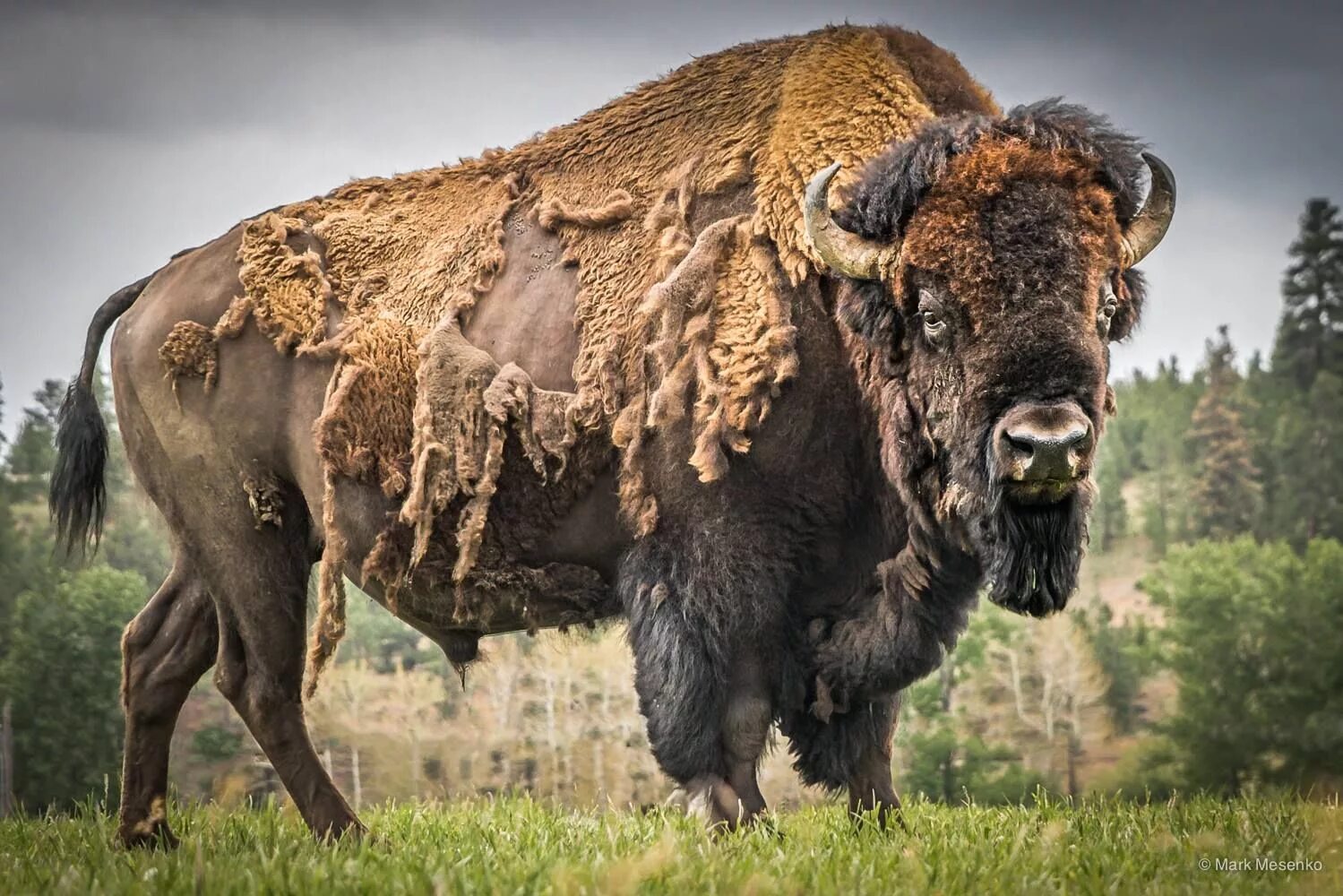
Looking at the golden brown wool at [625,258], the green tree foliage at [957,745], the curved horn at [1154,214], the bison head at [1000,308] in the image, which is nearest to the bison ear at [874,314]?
the bison head at [1000,308]

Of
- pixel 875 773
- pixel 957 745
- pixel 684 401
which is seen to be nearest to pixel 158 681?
pixel 684 401

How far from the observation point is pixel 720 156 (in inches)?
215

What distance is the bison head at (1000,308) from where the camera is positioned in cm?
445

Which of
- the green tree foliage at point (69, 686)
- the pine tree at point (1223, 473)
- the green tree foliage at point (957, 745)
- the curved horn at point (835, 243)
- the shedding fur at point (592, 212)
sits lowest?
the green tree foliage at point (957, 745)

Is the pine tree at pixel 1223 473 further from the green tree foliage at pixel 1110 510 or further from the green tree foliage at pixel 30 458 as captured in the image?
the green tree foliage at pixel 30 458

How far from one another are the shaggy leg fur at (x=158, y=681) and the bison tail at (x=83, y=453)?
0.61 m

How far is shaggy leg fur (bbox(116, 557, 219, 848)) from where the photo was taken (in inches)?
228

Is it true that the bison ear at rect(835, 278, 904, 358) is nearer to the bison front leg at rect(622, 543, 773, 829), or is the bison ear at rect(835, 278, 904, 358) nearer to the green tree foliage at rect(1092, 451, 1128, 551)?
the bison front leg at rect(622, 543, 773, 829)

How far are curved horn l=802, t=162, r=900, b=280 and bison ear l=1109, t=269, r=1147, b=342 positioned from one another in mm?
851

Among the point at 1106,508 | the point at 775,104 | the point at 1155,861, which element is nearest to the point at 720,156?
the point at 775,104

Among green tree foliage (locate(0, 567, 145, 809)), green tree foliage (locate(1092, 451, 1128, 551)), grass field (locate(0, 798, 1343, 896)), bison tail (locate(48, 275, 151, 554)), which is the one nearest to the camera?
grass field (locate(0, 798, 1343, 896))

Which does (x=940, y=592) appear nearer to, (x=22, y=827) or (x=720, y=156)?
(x=720, y=156)

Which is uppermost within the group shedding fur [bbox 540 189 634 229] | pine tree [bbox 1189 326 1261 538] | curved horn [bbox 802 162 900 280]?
shedding fur [bbox 540 189 634 229]

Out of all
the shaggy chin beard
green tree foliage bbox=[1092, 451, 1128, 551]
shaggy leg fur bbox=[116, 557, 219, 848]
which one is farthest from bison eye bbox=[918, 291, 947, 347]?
green tree foliage bbox=[1092, 451, 1128, 551]
